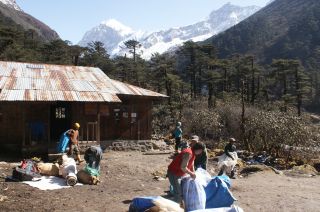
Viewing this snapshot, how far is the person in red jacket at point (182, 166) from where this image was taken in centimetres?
719

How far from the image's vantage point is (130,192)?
394 inches

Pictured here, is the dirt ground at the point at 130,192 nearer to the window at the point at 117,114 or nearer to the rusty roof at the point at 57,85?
the rusty roof at the point at 57,85

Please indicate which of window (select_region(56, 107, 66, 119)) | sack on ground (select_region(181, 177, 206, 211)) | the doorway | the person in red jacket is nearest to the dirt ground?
the person in red jacket

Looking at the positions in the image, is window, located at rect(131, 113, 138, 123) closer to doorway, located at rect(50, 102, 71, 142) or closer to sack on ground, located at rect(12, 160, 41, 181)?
doorway, located at rect(50, 102, 71, 142)

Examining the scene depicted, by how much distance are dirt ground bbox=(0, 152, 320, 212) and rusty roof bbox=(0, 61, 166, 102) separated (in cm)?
318

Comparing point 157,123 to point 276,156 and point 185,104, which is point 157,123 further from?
point 276,156

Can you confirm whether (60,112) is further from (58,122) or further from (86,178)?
(86,178)

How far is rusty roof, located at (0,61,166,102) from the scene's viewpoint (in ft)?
51.1

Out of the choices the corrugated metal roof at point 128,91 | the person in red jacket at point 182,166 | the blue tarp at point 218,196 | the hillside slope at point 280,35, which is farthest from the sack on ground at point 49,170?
the hillside slope at point 280,35

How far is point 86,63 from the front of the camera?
47.9 metres

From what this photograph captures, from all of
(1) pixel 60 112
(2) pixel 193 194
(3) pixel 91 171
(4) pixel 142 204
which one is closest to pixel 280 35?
(1) pixel 60 112

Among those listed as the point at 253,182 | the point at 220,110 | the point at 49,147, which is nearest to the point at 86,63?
the point at 220,110

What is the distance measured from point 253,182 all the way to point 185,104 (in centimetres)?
2327

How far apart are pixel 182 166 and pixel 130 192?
3195mm
